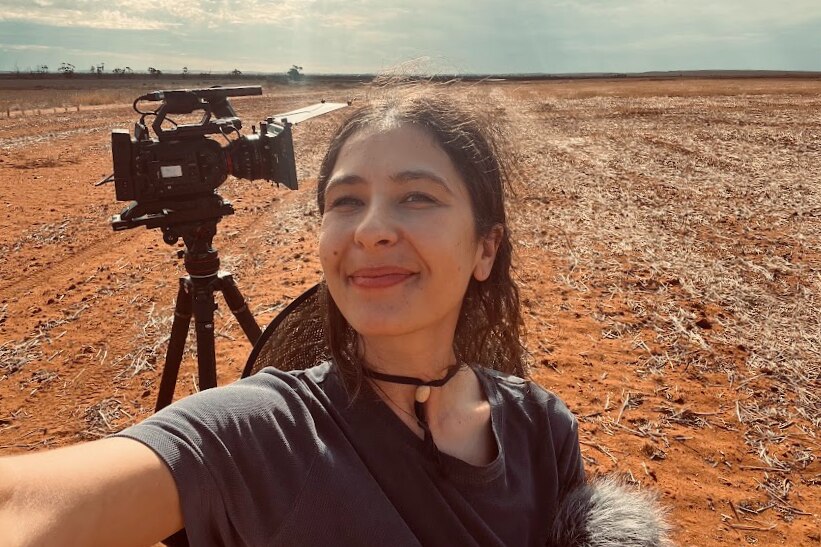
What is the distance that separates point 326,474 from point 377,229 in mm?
583

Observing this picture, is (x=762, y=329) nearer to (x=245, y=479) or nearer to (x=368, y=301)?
(x=368, y=301)

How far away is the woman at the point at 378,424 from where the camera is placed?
103cm

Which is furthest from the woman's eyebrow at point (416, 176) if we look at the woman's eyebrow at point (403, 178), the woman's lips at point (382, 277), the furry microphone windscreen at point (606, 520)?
the furry microphone windscreen at point (606, 520)

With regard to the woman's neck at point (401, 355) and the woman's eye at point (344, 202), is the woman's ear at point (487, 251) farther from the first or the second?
the woman's eye at point (344, 202)

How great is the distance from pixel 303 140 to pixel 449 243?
17.7 meters

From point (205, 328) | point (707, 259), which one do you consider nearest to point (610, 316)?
point (707, 259)

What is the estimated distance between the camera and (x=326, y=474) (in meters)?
1.23

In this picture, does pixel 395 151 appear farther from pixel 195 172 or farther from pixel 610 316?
pixel 610 316

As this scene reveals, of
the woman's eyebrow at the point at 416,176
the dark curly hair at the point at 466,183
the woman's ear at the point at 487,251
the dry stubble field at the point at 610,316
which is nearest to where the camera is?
the woman's eyebrow at the point at 416,176

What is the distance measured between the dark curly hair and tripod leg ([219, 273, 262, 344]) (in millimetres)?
1112

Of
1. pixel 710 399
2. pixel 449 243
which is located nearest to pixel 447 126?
pixel 449 243

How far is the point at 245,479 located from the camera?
1140mm

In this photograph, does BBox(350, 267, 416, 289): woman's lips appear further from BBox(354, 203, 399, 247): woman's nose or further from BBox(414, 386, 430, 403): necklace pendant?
BBox(414, 386, 430, 403): necklace pendant

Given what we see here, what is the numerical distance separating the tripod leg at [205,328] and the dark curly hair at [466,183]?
105 centimetres
